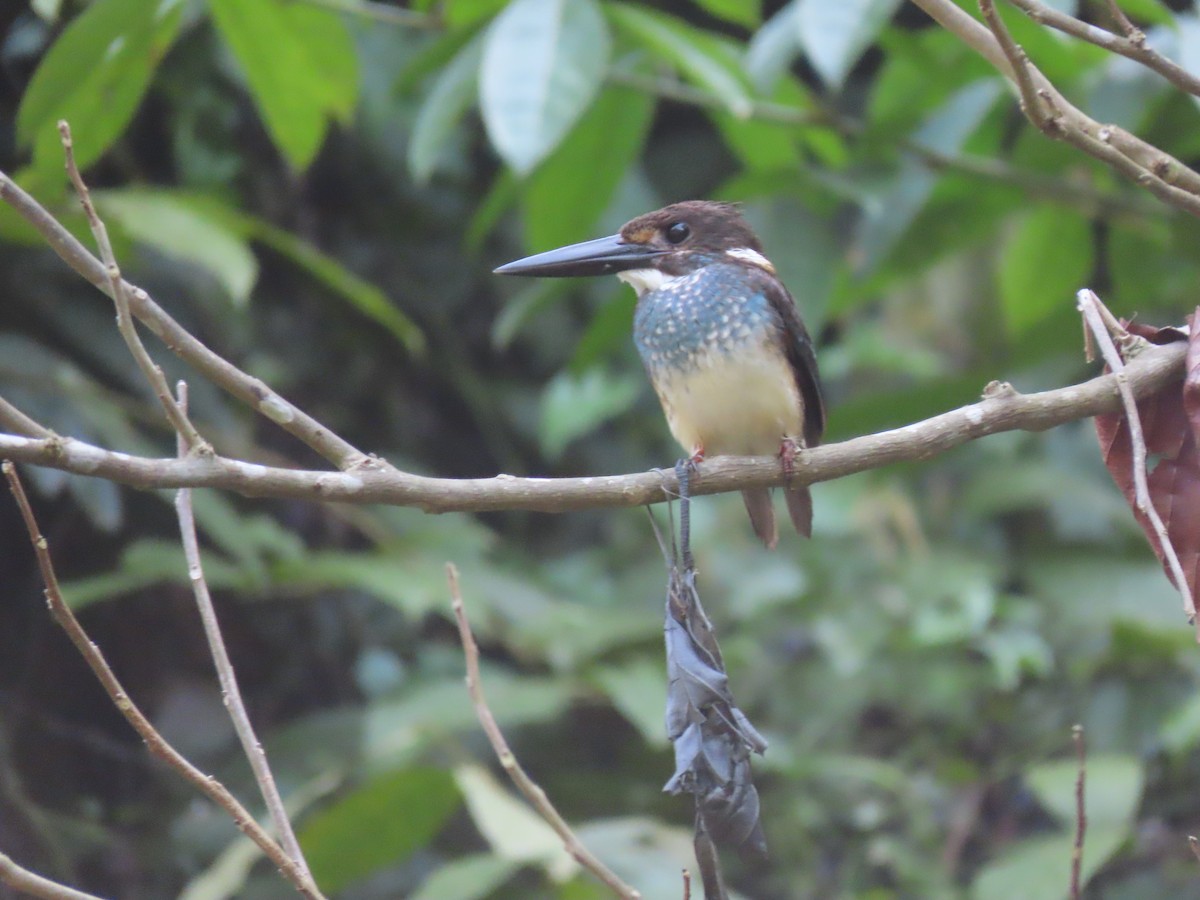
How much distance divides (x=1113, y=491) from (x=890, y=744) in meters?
0.97

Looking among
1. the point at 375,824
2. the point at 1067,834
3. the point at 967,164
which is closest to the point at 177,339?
the point at 375,824

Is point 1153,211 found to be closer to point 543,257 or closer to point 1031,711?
point 1031,711

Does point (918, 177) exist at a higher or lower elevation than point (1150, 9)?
lower

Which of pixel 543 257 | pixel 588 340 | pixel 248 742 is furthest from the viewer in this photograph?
pixel 588 340

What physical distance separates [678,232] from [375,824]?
123cm

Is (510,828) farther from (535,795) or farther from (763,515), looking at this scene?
(535,795)

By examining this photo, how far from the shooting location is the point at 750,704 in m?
3.79

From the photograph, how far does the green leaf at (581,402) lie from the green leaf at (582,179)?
1047 millimetres

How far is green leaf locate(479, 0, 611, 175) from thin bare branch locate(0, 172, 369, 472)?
773 millimetres

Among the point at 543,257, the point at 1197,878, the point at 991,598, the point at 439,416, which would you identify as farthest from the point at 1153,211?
the point at 439,416

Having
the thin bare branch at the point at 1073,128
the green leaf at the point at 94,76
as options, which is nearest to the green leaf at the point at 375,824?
the green leaf at the point at 94,76

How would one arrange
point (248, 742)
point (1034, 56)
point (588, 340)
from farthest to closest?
point (588, 340)
point (1034, 56)
point (248, 742)

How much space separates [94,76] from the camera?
2.12 meters

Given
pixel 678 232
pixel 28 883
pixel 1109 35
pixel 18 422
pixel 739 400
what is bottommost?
pixel 739 400
